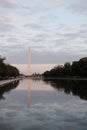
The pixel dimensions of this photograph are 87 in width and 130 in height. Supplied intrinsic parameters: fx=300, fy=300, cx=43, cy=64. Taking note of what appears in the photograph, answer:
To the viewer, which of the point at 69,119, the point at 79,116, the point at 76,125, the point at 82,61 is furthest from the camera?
the point at 82,61

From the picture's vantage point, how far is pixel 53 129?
9.97m

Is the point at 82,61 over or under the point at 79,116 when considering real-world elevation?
over

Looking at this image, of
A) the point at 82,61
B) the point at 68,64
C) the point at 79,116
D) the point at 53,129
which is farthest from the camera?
the point at 68,64

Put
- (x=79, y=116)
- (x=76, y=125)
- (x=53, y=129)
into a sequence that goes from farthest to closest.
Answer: (x=79, y=116), (x=76, y=125), (x=53, y=129)

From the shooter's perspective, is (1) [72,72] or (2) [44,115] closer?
(2) [44,115]

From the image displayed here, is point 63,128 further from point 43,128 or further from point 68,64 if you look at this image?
point 68,64

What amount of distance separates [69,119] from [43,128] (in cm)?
214

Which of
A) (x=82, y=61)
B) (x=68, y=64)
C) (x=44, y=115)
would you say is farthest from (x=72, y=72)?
(x=44, y=115)

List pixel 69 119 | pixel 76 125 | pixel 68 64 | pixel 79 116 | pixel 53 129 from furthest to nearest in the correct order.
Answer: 1. pixel 68 64
2. pixel 79 116
3. pixel 69 119
4. pixel 76 125
5. pixel 53 129

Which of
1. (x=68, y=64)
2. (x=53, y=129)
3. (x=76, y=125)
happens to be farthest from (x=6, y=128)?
(x=68, y=64)

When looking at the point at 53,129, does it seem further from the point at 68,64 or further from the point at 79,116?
the point at 68,64

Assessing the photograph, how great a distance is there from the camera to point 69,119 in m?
12.1

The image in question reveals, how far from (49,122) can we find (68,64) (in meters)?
118

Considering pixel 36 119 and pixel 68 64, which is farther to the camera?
pixel 68 64
